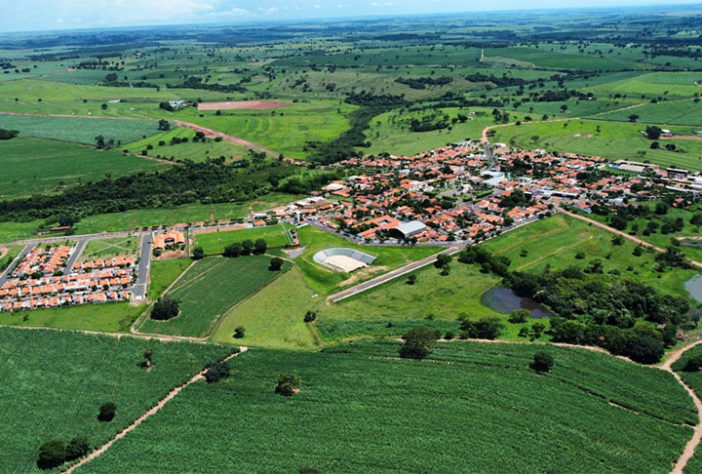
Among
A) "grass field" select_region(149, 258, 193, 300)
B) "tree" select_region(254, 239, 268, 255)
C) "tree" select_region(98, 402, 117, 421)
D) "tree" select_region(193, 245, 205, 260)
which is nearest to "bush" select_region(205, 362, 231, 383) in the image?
"tree" select_region(98, 402, 117, 421)

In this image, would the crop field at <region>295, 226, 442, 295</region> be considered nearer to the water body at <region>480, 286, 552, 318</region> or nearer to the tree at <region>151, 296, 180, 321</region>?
the water body at <region>480, 286, 552, 318</region>

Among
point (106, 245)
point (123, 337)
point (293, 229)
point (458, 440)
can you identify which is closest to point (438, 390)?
point (458, 440)

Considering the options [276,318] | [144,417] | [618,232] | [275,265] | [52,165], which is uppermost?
[52,165]

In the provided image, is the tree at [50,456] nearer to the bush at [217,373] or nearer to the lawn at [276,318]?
the bush at [217,373]

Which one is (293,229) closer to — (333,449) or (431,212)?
(431,212)

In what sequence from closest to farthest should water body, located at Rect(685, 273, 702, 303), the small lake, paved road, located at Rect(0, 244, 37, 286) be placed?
the small lake
water body, located at Rect(685, 273, 702, 303)
paved road, located at Rect(0, 244, 37, 286)

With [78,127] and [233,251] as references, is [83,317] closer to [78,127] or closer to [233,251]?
[233,251]

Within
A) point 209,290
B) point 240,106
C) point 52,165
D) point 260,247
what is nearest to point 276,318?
point 209,290

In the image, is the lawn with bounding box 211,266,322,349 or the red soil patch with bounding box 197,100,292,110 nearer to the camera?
the lawn with bounding box 211,266,322,349

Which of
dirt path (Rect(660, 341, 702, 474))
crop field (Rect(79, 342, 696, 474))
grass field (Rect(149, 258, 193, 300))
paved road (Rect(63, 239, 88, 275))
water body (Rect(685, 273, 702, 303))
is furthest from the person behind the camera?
paved road (Rect(63, 239, 88, 275))
